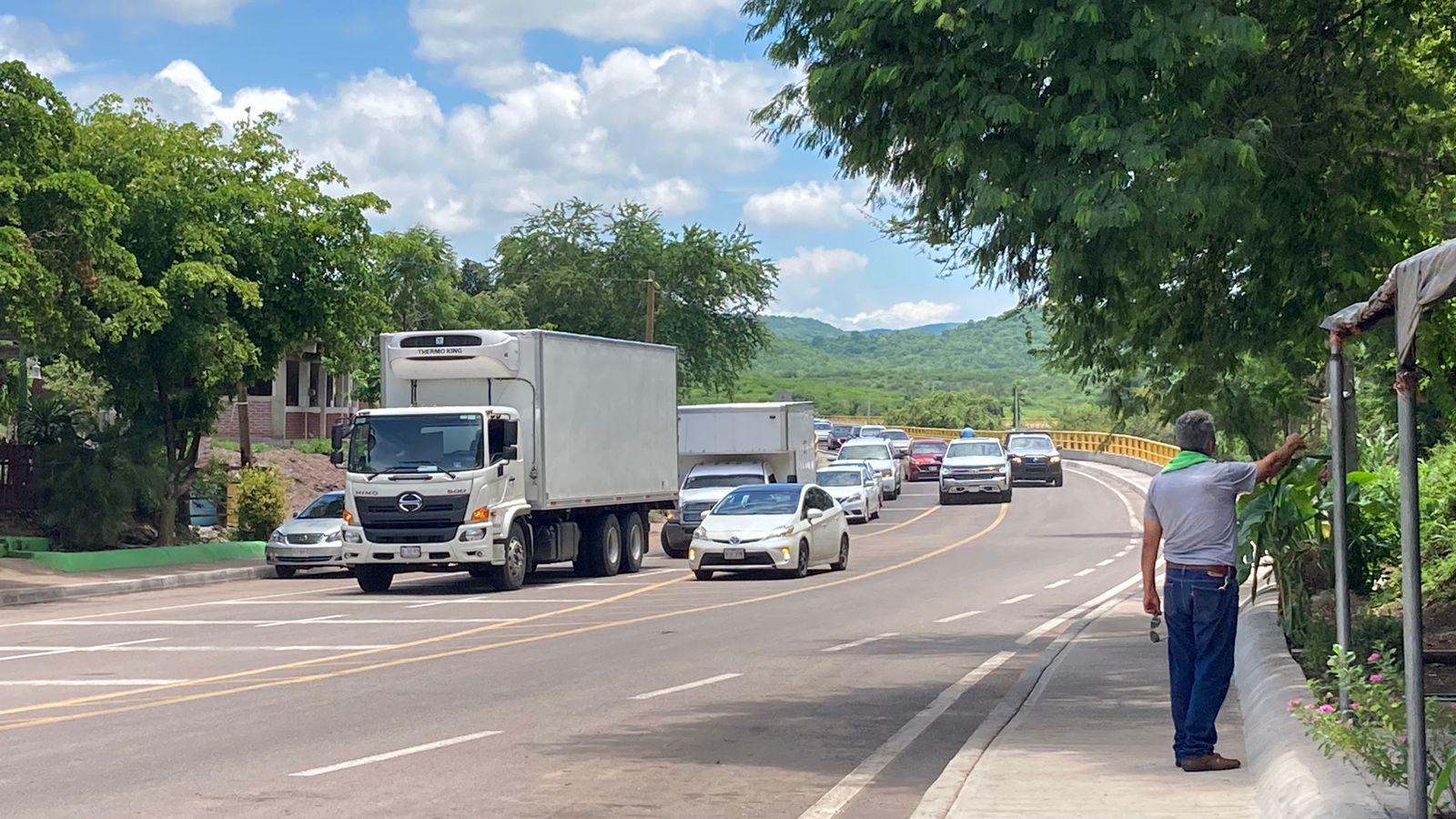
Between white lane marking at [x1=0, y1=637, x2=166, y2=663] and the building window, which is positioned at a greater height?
the building window

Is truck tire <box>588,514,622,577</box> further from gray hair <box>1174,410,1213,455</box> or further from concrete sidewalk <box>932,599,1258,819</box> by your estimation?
gray hair <box>1174,410,1213,455</box>

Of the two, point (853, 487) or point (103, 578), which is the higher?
point (853, 487)

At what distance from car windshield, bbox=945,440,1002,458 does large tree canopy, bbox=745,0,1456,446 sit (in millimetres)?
37521

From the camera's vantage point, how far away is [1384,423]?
106 feet

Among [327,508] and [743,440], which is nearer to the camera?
[327,508]

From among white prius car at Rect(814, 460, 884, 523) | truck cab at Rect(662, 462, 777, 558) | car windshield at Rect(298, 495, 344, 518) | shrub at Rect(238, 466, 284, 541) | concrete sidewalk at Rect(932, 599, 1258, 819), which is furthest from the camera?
white prius car at Rect(814, 460, 884, 523)

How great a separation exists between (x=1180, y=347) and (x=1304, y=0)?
333 cm

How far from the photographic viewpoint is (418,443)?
23984mm

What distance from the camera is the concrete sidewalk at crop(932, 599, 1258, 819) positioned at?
7.92m

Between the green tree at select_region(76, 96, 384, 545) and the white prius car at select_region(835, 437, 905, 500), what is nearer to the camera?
the green tree at select_region(76, 96, 384, 545)

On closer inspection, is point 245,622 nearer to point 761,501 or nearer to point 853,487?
point 761,501

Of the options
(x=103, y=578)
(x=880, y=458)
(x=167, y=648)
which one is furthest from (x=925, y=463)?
(x=167, y=648)

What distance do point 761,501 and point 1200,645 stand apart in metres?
18.3

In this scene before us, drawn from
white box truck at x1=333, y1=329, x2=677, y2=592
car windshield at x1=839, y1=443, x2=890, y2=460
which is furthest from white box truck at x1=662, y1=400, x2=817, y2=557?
car windshield at x1=839, y1=443, x2=890, y2=460
